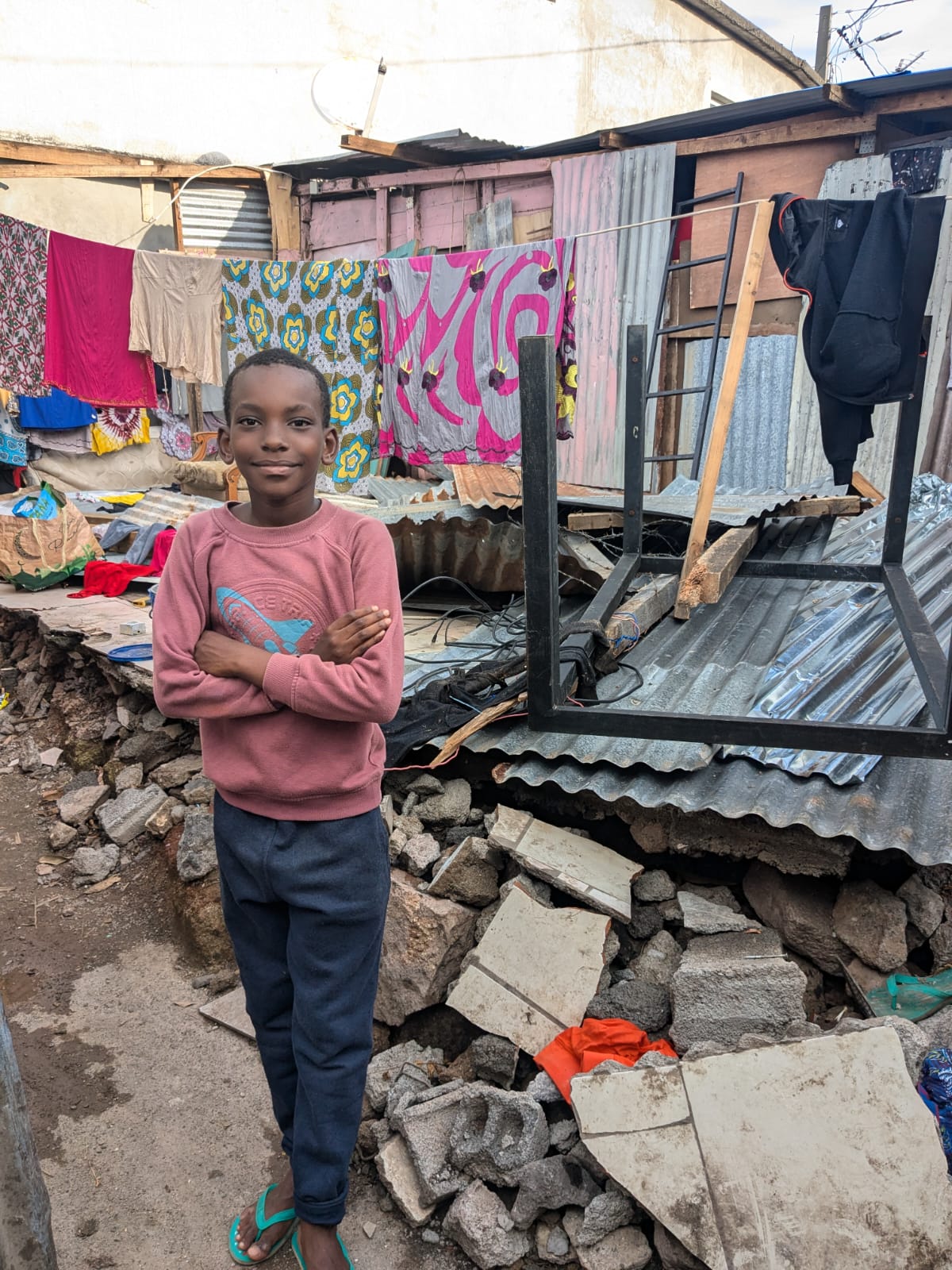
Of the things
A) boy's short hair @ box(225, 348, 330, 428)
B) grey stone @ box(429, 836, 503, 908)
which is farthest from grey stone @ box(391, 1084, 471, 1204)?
boy's short hair @ box(225, 348, 330, 428)

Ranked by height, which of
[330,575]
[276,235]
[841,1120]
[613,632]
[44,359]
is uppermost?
[276,235]

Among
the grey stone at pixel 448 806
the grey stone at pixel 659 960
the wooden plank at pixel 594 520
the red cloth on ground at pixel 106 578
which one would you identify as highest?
the wooden plank at pixel 594 520

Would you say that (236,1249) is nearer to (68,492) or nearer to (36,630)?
(36,630)

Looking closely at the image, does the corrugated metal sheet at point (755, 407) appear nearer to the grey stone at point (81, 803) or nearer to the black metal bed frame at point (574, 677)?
the black metal bed frame at point (574, 677)

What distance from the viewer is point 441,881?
9.02 feet

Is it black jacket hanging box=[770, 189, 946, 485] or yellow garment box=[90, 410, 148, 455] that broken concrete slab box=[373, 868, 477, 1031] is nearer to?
black jacket hanging box=[770, 189, 946, 485]

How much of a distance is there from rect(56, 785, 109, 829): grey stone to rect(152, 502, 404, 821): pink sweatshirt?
9.26 feet

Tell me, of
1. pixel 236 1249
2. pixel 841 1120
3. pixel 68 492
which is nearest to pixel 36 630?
pixel 68 492

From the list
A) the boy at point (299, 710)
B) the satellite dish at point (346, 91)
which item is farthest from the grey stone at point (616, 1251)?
the satellite dish at point (346, 91)

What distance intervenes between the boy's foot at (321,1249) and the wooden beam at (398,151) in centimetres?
846

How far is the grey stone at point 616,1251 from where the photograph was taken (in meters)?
1.91

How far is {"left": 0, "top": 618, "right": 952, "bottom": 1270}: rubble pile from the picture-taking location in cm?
201

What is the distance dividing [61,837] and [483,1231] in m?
2.75

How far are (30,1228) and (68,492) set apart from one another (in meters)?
9.45
